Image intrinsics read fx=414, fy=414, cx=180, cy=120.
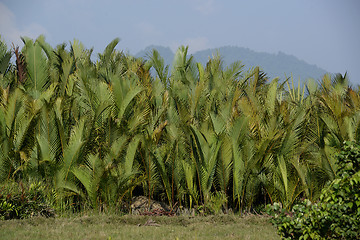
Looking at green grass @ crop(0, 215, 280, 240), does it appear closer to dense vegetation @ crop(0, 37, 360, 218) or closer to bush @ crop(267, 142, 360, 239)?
dense vegetation @ crop(0, 37, 360, 218)

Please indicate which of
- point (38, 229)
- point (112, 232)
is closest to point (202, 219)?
point (112, 232)

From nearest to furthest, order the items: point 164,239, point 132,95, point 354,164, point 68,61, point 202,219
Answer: point 354,164 → point 164,239 → point 202,219 → point 132,95 → point 68,61

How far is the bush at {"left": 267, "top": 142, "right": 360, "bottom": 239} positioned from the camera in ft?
12.6

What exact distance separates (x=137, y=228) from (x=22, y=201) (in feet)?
6.90

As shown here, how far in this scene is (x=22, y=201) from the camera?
A: 7062mm

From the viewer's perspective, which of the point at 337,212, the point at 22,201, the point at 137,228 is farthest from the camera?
the point at 22,201

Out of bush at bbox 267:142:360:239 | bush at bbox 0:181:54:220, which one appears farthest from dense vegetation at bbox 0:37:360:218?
bush at bbox 267:142:360:239

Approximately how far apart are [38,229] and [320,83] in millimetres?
7793

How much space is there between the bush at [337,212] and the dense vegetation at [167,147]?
3659 millimetres

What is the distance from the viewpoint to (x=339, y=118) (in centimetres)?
817

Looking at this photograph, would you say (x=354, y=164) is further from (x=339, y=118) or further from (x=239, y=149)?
(x=339, y=118)

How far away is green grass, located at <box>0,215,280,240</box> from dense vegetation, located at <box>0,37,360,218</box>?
0.72 meters

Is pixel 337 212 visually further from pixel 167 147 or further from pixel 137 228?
pixel 167 147

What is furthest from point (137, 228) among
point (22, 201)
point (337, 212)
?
point (337, 212)
